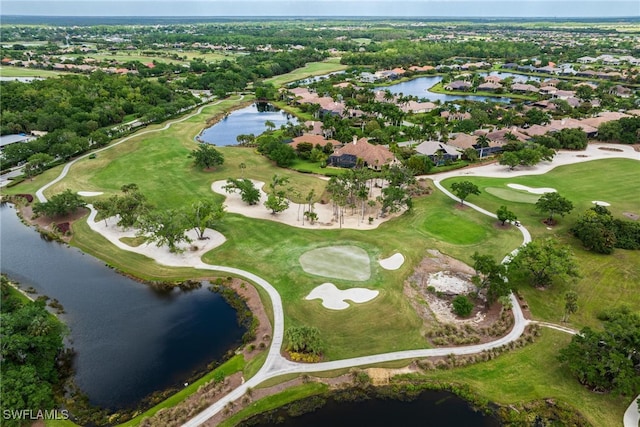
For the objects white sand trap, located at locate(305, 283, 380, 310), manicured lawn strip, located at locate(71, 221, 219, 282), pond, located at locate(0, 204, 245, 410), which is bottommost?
pond, located at locate(0, 204, 245, 410)

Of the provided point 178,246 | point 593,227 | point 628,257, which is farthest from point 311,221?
point 628,257

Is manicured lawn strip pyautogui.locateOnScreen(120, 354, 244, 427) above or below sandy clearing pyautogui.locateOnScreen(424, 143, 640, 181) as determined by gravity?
below

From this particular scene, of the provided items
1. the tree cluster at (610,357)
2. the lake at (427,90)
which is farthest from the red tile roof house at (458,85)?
the tree cluster at (610,357)

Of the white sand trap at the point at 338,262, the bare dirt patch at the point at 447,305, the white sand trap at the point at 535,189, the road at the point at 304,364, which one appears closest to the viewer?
the road at the point at 304,364

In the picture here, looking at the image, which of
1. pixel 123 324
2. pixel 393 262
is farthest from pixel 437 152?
pixel 123 324

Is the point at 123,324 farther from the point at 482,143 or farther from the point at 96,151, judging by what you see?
the point at 482,143

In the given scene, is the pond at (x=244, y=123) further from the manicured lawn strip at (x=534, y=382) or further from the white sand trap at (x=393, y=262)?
the manicured lawn strip at (x=534, y=382)

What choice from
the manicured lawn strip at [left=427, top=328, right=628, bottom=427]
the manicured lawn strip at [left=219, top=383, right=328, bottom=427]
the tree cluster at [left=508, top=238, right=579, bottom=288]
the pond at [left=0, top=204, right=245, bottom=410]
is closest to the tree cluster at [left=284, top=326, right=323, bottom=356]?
the manicured lawn strip at [left=219, top=383, right=328, bottom=427]

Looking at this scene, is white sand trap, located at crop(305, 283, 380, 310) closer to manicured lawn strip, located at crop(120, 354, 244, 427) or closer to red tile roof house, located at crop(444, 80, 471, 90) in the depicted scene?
manicured lawn strip, located at crop(120, 354, 244, 427)
